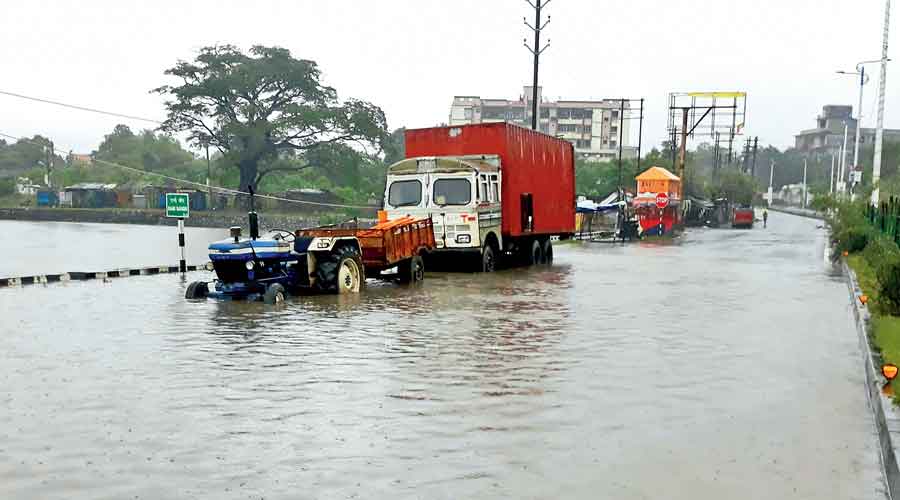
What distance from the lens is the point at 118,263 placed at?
37.2m

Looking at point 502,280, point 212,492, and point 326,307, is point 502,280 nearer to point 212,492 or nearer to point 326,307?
point 326,307

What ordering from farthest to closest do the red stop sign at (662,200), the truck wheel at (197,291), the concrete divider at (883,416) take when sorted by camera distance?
1. the red stop sign at (662,200)
2. the truck wheel at (197,291)
3. the concrete divider at (883,416)

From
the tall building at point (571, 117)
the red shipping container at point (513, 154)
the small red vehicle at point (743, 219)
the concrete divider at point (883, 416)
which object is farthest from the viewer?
the tall building at point (571, 117)

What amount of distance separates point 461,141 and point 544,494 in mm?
19231

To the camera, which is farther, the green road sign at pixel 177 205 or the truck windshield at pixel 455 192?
the truck windshield at pixel 455 192

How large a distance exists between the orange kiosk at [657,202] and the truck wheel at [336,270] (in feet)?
125

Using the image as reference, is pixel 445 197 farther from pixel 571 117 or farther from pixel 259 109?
pixel 571 117

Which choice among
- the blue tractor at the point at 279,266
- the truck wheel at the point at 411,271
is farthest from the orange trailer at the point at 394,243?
the blue tractor at the point at 279,266

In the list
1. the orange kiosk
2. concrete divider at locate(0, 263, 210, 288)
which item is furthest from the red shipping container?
the orange kiosk

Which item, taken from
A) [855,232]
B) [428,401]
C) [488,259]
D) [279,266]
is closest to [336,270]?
[279,266]

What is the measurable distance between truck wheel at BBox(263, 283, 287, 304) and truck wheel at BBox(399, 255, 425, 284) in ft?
15.7

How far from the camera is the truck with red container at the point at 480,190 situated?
72.4ft

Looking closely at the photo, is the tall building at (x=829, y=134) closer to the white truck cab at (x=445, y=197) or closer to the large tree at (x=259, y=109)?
the large tree at (x=259, y=109)

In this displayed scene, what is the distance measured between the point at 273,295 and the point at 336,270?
1836 mm
